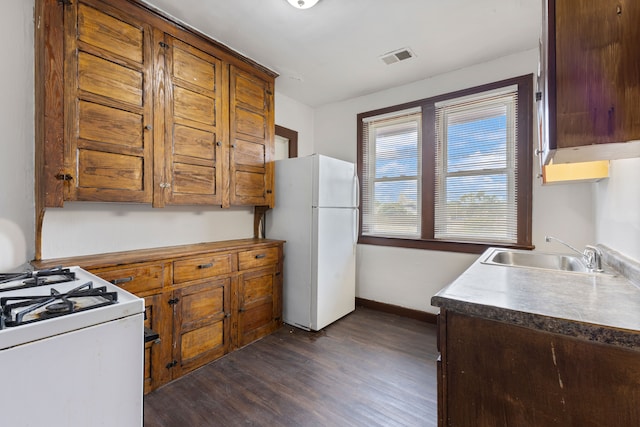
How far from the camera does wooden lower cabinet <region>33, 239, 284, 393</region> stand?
189 centimetres

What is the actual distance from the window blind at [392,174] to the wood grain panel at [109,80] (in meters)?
2.51

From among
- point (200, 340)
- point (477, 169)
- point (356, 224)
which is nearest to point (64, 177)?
point (200, 340)

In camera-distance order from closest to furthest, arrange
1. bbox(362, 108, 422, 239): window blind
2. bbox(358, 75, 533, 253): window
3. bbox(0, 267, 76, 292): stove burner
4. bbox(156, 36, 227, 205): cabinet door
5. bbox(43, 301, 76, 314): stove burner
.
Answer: bbox(43, 301, 76, 314): stove burner
bbox(0, 267, 76, 292): stove burner
bbox(156, 36, 227, 205): cabinet door
bbox(358, 75, 533, 253): window
bbox(362, 108, 422, 239): window blind

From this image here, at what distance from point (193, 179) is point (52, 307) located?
5.11 ft

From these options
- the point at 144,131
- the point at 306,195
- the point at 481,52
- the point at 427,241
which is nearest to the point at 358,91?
the point at 481,52

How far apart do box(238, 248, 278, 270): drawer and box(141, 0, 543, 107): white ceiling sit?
74.5 inches

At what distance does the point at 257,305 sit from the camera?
2.73m

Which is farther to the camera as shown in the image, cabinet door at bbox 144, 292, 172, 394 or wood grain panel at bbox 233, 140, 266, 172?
wood grain panel at bbox 233, 140, 266, 172

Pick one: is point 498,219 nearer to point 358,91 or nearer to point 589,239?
point 589,239

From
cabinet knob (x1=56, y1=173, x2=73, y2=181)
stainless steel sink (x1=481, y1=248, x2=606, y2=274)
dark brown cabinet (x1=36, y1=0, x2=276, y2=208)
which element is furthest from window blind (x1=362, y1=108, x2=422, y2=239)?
cabinet knob (x1=56, y1=173, x2=73, y2=181)

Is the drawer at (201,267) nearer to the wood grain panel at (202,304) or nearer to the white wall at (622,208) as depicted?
the wood grain panel at (202,304)

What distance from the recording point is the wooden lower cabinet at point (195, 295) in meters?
1.89

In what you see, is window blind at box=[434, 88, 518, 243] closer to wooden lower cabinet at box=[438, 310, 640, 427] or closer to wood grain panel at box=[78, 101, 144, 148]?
wooden lower cabinet at box=[438, 310, 640, 427]

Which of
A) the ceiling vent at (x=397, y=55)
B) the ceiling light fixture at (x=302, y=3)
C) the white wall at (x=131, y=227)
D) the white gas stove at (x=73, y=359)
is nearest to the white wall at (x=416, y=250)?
the ceiling vent at (x=397, y=55)
